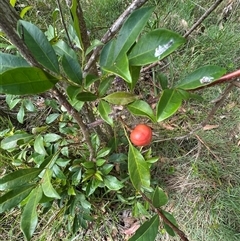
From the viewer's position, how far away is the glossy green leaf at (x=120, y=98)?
665 mm

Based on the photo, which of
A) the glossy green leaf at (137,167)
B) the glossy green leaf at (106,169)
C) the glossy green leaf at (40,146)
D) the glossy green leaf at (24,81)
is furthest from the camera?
the glossy green leaf at (106,169)

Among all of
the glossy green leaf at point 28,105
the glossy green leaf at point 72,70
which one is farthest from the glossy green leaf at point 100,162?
the glossy green leaf at point 72,70

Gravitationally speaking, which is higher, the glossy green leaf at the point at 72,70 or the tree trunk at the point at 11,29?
the tree trunk at the point at 11,29

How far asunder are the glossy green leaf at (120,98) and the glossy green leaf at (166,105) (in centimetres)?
9

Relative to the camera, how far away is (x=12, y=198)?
690 mm

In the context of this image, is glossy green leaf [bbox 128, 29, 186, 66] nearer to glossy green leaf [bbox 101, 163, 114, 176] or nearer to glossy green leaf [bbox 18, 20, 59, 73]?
glossy green leaf [bbox 18, 20, 59, 73]

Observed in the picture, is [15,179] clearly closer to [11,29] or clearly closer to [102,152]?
[11,29]

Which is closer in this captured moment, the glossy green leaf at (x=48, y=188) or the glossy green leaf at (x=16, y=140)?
the glossy green leaf at (x=48, y=188)

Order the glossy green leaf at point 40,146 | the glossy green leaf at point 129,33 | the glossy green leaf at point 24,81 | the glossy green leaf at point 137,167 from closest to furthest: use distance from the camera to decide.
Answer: the glossy green leaf at point 24,81 → the glossy green leaf at point 129,33 → the glossy green leaf at point 137,167 → the glossy green leaf at point 40,146

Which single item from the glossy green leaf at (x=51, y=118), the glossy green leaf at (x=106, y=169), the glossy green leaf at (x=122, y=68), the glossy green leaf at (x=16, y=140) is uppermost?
the glossy green leaf at (x=122, y=68)

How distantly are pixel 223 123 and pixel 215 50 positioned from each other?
42cm

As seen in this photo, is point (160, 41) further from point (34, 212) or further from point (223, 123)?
point (223, 123)

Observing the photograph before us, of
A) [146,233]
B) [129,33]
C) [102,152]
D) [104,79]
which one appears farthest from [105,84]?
[102,152]

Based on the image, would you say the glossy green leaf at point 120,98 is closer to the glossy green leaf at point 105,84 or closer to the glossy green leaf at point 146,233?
the glossy green leaf at point 105,84
